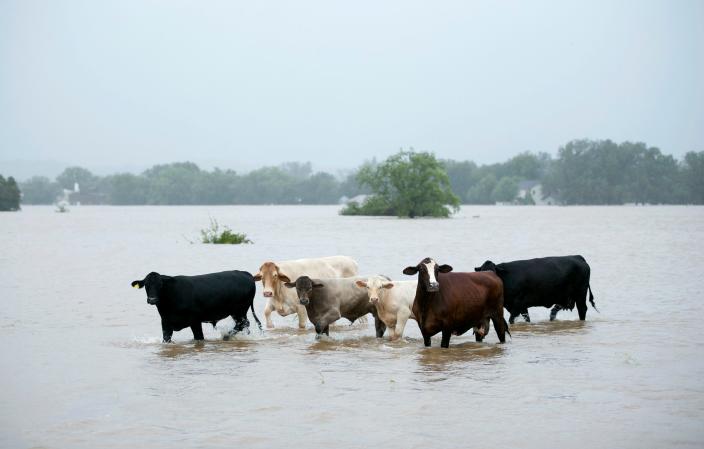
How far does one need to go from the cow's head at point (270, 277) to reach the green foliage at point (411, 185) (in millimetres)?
68914

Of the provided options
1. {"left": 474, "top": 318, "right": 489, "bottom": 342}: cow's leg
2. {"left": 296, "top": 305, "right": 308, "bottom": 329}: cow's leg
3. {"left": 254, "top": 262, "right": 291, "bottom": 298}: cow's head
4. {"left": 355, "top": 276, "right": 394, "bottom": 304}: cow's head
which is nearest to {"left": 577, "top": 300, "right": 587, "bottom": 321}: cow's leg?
{"left": 474, "top": 318, "right": 489, "bottom": 342}: cow's leg

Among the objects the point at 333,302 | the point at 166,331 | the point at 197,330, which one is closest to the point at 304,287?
the point at 333,302

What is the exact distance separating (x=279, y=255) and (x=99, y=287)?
43.5ft

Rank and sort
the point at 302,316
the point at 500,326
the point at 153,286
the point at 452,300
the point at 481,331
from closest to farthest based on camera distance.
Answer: the point at 452,300
the point at 153,286
the point at 500,326
the point at 481,331
the point at 302,316

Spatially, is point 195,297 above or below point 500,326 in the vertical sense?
above

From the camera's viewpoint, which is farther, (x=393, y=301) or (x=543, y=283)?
(x=543, y=283)

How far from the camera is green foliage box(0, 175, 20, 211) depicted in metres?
133

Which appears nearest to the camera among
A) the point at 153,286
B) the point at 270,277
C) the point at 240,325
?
the point at 153,286

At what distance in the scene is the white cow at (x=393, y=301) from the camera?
48.7ft

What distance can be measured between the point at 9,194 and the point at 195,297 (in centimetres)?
12798

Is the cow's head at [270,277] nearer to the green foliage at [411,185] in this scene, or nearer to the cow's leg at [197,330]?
the cow's leg at [197,330]

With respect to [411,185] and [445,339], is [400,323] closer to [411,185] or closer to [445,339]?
[445,339]

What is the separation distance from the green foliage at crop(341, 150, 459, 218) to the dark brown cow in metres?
70.7

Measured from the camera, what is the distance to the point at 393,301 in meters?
14.9
